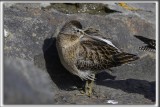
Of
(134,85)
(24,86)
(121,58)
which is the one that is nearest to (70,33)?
(121,58)

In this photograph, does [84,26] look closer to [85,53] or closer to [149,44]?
[85,53]

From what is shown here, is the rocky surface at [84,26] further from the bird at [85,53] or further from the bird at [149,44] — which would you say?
A: the bird at [149,44]

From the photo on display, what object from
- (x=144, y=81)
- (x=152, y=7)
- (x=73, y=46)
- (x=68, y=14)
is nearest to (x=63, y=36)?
(x=73, y=46)

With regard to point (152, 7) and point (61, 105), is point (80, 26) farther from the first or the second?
point (152, 7)

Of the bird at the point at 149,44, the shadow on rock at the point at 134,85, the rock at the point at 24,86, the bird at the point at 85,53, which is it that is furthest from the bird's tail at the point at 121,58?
the rock at the point at 24,86

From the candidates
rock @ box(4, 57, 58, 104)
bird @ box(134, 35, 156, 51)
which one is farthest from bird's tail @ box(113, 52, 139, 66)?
rock @ box(4, 57, 58, 104)

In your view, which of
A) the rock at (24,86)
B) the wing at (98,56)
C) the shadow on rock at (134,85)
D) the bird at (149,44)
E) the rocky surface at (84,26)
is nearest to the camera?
the rock at (24,86)
